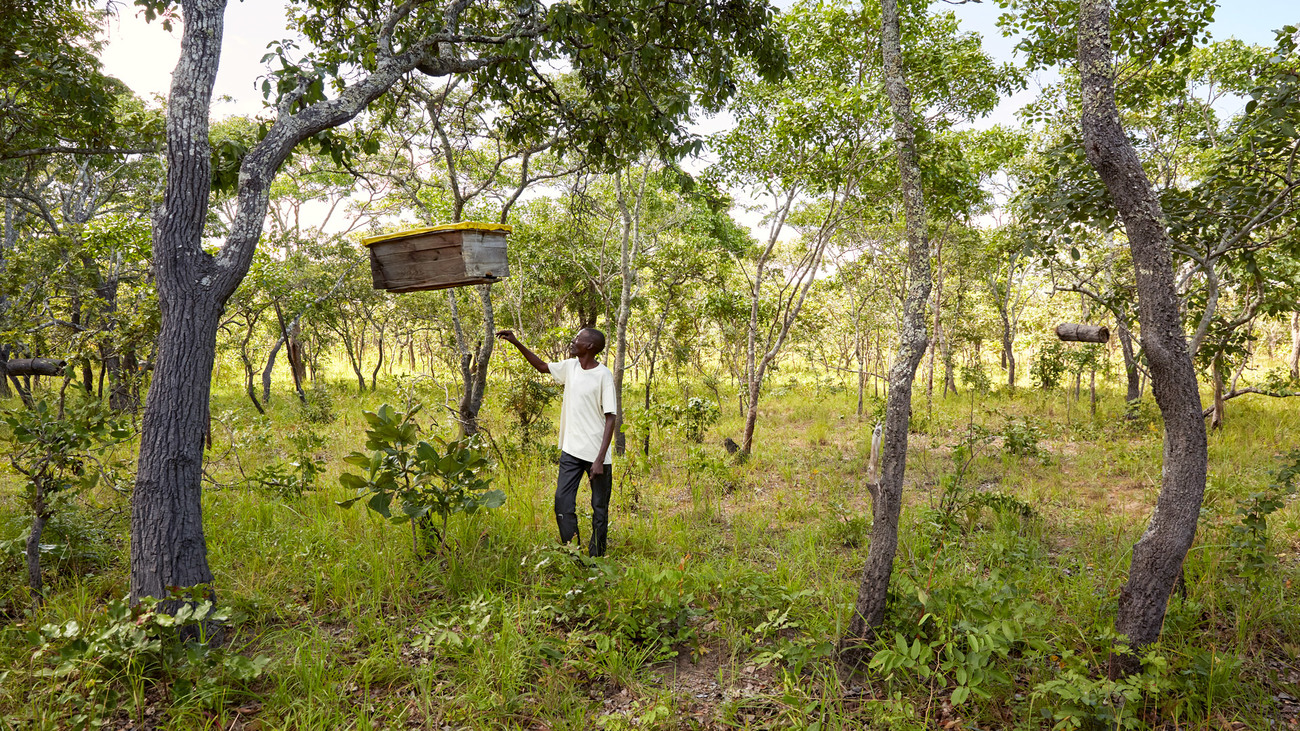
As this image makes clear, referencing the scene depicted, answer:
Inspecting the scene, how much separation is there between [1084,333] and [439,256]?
3544 millimetres

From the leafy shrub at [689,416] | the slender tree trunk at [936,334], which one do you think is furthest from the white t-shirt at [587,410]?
the slender tree trunk at [936,334]

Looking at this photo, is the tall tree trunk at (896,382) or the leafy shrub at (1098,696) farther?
the tall tree trunk at (896,382)

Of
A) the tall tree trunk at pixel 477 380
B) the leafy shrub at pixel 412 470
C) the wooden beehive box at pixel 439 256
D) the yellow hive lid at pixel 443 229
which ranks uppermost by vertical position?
the yellow hive lid at pixel 443 229

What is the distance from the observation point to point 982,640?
249cm

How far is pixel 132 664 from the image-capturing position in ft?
8.71

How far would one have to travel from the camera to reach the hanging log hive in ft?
10.00

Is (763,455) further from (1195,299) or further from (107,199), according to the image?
(107,199)

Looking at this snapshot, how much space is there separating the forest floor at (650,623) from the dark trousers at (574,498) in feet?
0.85

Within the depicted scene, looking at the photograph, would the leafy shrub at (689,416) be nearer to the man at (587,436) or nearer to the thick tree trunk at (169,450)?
the man at (587,436)

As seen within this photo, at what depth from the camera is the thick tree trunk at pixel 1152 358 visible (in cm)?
254

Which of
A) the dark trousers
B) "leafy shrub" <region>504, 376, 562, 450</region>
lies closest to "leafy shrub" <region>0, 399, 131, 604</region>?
the dark trousers

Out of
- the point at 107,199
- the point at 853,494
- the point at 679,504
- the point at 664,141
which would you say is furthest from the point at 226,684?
the point at 107,199

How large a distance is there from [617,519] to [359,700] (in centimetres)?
275

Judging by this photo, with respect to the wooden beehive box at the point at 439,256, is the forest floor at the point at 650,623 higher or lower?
lower
